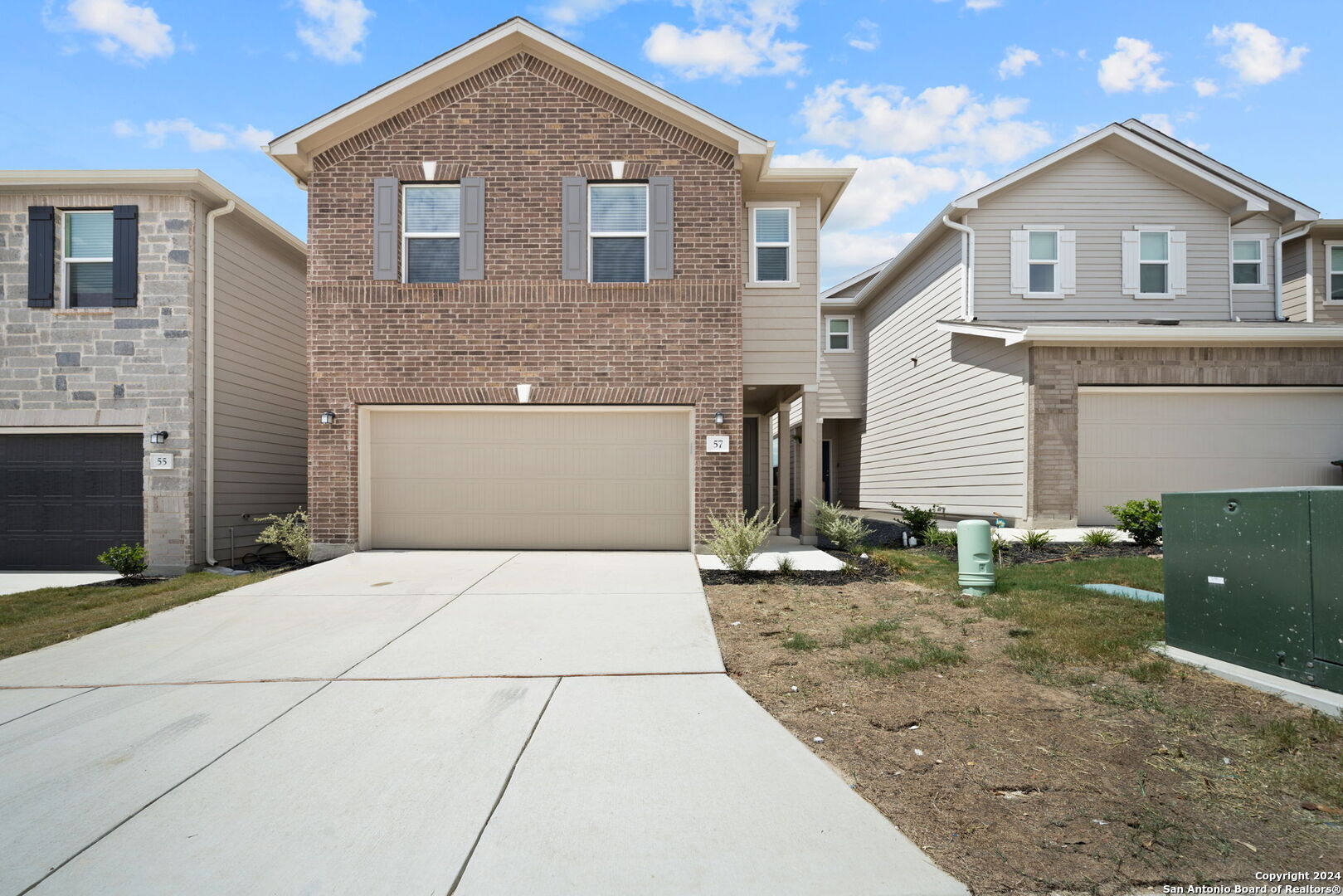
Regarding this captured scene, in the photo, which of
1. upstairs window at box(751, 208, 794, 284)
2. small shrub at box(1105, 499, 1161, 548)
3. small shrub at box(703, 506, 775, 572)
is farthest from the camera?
upstairs window at box(751, 208, 794, 284)

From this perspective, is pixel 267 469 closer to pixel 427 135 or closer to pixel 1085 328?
pixel 427 135

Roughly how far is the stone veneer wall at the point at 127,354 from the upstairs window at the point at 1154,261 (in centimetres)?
1704

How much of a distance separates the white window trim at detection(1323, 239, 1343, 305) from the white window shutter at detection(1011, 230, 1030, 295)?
694 cm

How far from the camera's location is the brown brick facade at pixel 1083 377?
503 inches

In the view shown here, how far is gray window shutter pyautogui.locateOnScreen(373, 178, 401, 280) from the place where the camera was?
1119 cm

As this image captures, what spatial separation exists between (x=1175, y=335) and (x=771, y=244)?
22.4ft

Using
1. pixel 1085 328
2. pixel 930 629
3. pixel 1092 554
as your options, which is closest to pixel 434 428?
pixel 930 629

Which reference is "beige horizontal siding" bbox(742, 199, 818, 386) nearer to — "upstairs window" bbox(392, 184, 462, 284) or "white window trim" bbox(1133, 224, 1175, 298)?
"upstairs window" bbox(392, 184, 462, 284)

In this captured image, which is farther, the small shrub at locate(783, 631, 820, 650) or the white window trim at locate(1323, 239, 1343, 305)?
the white window trim at locate(1323, 239, 1343, 305)

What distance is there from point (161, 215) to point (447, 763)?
1117cm

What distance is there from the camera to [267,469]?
45.7 feet

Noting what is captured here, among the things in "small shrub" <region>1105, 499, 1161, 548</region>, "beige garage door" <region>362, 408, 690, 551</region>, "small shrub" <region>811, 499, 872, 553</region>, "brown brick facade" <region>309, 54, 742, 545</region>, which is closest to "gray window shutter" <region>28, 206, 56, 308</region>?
"brown brick facade" <region>309, 54, 742, 545</region>

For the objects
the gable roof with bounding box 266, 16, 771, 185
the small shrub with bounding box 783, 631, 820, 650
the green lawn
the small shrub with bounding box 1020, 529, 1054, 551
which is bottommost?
the green lawn

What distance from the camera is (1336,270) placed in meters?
16.3
